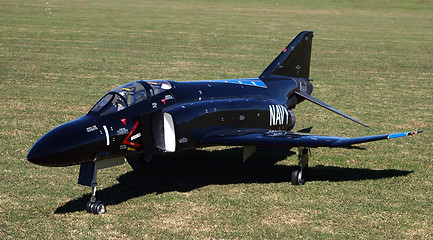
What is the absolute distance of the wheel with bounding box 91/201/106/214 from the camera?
12.6 meters

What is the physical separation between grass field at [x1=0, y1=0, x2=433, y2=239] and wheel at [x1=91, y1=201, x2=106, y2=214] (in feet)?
0.48

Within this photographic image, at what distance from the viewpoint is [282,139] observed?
47.0ft

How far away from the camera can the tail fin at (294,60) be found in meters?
19.5

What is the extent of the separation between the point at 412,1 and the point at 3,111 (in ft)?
262

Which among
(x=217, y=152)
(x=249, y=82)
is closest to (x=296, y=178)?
(x=217, y=152)

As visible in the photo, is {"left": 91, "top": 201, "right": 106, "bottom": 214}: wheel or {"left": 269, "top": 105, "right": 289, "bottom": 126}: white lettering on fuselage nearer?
{"left": 91, "top": 201, "right": 106, "bottom": 214}: wheel

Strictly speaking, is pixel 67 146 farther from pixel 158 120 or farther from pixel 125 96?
pixel 158 120

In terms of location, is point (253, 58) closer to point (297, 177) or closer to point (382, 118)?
point (382, 118)

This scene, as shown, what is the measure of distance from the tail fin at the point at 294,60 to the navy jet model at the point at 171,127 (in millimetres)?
1489

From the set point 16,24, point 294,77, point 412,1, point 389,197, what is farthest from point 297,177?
point 412,1

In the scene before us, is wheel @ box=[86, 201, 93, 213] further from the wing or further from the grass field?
the wing

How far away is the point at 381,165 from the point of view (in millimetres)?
16969

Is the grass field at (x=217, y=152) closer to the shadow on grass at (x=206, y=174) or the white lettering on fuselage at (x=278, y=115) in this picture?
the shadow on grass at (x=206, y=174)

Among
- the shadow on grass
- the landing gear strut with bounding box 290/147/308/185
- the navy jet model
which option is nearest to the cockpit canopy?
the navy jet model
